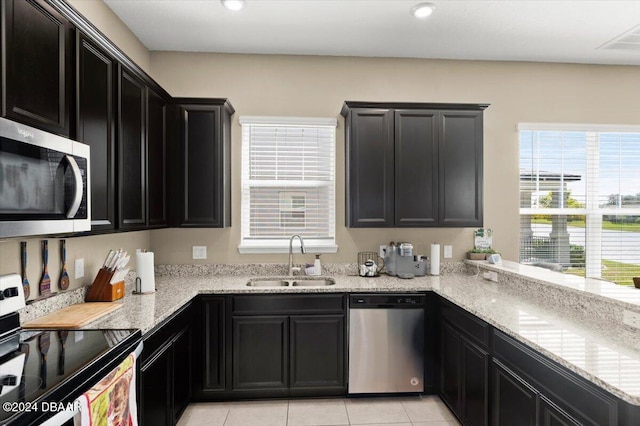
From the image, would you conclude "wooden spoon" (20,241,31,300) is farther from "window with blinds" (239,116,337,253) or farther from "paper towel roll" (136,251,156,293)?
"window with blinds" (239,116,337,253)

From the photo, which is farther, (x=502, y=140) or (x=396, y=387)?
(x=502, y=140)

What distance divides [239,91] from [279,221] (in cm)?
129

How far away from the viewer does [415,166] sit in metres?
3.30

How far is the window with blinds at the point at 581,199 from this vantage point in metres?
3.76

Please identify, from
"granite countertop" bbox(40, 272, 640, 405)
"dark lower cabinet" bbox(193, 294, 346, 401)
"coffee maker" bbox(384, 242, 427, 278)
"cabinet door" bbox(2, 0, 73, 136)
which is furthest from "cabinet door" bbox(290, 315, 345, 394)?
"cabinet door" bbox(2, 0, 73, 136)

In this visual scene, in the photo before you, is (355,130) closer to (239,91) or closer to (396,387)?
(239,91)

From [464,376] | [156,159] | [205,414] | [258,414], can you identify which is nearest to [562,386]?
[464,376]

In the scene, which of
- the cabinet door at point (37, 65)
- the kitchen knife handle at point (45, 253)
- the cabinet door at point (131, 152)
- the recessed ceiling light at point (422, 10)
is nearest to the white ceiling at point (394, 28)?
the recessed ceiling light at point (422, 10)

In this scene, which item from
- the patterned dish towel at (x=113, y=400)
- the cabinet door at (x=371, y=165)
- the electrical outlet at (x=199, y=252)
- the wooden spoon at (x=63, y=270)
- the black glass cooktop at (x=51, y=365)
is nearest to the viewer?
the black glass cooktop at (x=51, y=365)

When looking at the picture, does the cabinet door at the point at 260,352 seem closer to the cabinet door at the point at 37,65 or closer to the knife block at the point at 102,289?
the knife block at the point at 102,289

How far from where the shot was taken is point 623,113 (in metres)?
3.83

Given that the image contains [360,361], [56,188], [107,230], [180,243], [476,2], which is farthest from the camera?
[180,243]

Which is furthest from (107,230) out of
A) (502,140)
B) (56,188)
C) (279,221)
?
(502,140)

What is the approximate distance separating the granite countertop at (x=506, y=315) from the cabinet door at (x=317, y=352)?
0.86 feet
